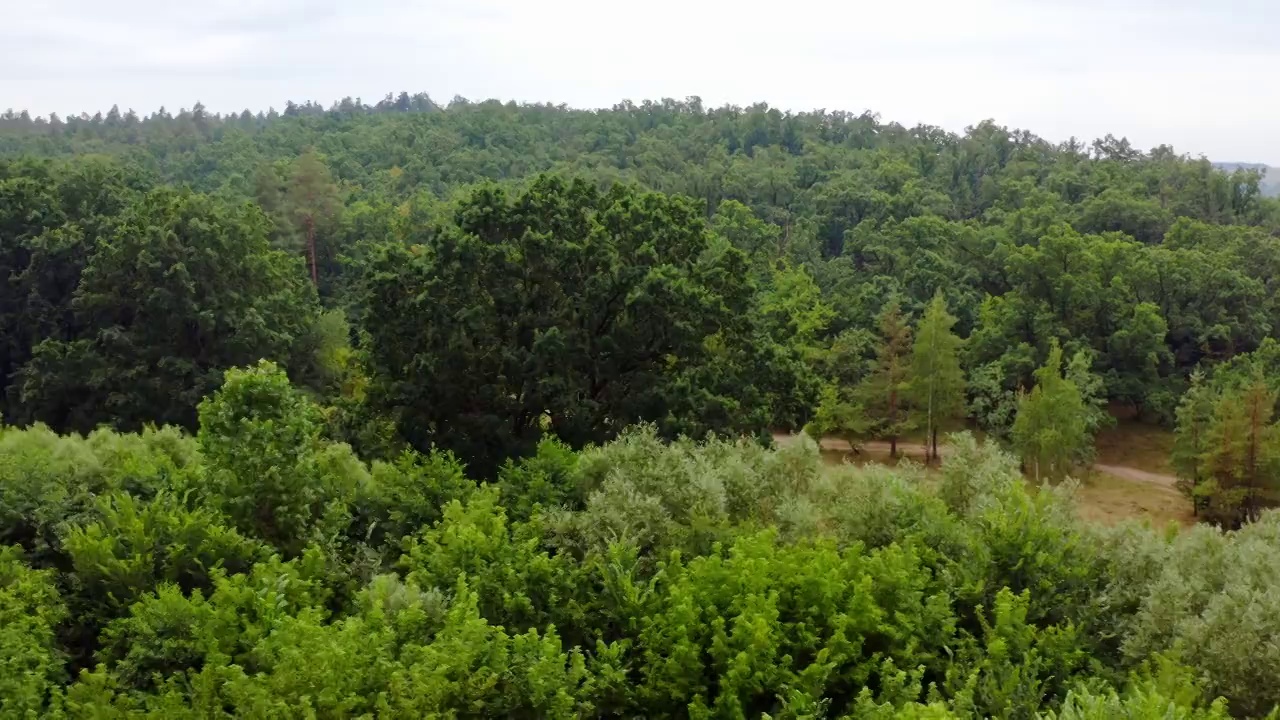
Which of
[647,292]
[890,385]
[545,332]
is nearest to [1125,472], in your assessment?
[890,385]

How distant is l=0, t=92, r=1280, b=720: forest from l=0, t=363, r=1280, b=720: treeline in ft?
0.18

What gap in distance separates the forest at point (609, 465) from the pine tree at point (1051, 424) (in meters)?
0.14

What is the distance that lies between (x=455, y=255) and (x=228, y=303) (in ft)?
37.2

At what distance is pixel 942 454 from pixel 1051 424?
6.23 meters

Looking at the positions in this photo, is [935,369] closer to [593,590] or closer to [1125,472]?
[1125,472]

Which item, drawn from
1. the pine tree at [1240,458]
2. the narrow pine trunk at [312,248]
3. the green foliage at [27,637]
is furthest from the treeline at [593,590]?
the narrow pine trunk at [312,248]

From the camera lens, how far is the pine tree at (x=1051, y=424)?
31.9 meters

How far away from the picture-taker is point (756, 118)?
3836 inches

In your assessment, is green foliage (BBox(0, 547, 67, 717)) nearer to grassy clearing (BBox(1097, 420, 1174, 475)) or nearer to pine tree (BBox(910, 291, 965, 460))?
pine tree (BBox(910, 291, 965, 460))

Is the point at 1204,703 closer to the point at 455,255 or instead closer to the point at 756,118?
the point at 455,255

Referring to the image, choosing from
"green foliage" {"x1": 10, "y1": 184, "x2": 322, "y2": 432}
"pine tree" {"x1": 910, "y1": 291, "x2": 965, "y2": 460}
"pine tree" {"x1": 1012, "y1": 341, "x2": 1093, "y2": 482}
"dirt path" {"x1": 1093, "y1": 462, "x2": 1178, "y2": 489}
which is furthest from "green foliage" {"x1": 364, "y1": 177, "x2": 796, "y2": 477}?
"dirt path" {"x1": 1093, "y1": 462, "x2": 1178, "y2": 489}

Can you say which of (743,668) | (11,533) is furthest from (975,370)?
(11,533)

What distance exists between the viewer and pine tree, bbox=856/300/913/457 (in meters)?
36.5

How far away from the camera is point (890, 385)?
1437 inches
